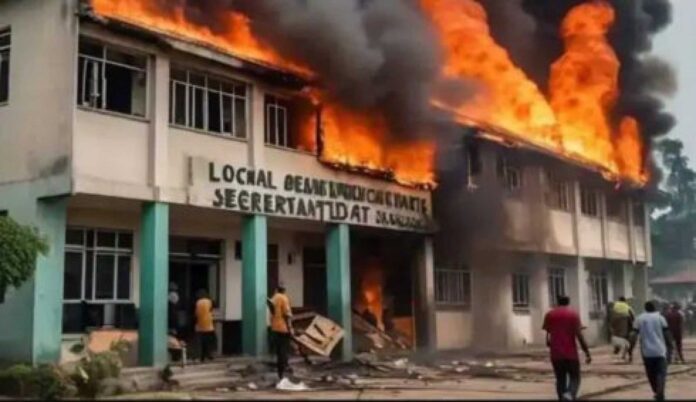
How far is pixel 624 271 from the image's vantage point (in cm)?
3369

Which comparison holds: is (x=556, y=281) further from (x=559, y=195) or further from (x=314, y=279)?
(x=314, y=279)

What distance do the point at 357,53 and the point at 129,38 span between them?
5.20m

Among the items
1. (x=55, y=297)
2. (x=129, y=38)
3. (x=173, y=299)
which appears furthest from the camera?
(x=173, y=299)

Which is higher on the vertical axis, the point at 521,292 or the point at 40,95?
the point at 40,95

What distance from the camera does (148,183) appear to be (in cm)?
1565

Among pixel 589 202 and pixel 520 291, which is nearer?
pixel 520 291

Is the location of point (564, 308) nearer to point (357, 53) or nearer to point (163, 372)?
point (163, 372)

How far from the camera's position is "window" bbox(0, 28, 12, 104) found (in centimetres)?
1563

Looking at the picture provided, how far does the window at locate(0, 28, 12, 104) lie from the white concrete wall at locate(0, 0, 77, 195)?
0.55ft

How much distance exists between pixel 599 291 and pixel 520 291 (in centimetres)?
628

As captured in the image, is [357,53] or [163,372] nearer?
[163,372]

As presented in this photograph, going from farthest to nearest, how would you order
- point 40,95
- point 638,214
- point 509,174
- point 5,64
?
point 638,214
point 509,174
point 5,64
point 40,95

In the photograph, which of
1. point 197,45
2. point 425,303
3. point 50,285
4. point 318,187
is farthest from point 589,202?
point 50,285

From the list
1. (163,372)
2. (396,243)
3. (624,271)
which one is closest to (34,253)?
(163,372)
